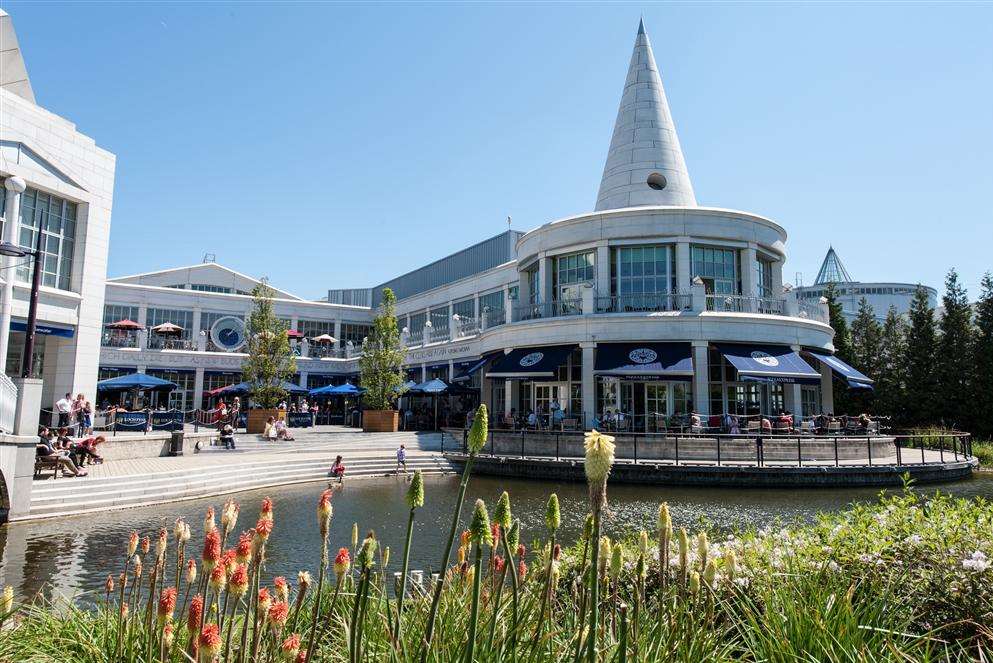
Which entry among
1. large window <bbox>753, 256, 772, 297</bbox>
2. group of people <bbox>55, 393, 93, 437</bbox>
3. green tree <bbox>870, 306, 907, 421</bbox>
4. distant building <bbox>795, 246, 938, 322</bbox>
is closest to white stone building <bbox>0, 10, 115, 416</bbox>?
group of people <bbox>55, 393, 93, 437</bbox>

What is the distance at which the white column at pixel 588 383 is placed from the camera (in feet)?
90.8

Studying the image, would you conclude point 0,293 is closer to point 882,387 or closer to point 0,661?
point 0,661

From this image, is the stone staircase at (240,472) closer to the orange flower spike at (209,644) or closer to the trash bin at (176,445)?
the trash bin at (176,445)

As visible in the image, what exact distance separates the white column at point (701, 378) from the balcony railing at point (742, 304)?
2.12 meters

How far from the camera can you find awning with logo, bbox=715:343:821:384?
82.3 ft

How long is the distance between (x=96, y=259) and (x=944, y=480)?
108 ft

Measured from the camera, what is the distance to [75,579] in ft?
30.3

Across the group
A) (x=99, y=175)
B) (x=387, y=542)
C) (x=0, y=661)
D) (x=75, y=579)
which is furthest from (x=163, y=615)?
(x=99, y=175)

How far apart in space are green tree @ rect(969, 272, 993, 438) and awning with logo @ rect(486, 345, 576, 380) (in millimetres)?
23643

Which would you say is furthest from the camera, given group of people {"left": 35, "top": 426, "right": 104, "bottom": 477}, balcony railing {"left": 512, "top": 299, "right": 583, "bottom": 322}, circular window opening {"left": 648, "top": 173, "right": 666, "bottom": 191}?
circular window opening {"left": 648, "top": 173, "right": 666, "bottom": 191}

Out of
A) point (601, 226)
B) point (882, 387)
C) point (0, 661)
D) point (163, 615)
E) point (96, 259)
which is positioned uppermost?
point (601, 226)

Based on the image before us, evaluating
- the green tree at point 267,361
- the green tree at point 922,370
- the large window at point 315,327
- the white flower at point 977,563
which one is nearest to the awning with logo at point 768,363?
the green tree at point 922,370

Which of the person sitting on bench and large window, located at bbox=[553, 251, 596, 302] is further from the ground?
large window, located at bbox=[553, 251, 596, 302]

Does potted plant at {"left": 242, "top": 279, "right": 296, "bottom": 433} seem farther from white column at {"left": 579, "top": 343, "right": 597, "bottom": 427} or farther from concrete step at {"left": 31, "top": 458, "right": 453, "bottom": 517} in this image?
white column at {"left": 579, "top": 343, "right": 597, "bottom": 427}
